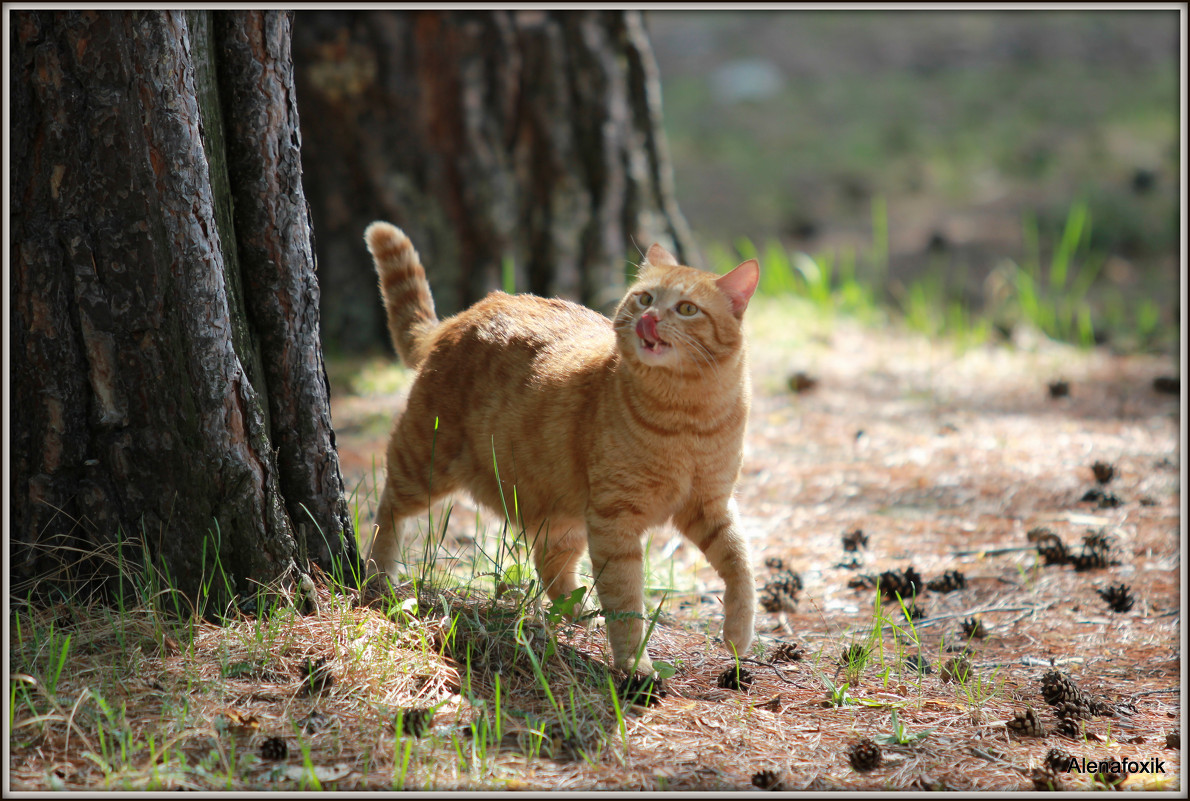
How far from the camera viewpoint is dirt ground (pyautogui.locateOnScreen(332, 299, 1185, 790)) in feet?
7.11

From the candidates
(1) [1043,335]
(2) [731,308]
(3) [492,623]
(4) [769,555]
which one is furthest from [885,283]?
(3) [492,623]

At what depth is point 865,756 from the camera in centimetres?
207

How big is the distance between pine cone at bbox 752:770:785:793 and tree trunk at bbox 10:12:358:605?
1309 mm

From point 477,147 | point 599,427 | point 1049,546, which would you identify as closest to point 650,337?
point 599,427

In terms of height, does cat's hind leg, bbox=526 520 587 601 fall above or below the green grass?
below

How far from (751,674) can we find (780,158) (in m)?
8.24

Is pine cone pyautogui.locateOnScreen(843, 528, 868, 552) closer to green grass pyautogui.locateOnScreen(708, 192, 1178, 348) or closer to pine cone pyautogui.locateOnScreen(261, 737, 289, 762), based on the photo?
pine cone pyautogui.locateOnScreen(261, 737, 289, 762)

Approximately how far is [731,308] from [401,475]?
1.24 meters

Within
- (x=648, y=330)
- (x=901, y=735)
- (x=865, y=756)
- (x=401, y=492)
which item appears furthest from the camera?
(x=401, y=492)

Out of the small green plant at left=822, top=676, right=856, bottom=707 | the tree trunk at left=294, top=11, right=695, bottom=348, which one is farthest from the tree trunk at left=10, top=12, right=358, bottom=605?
the tree trunk at left=294, top=11, right=695, bottom=348

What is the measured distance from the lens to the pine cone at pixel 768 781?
1987mm

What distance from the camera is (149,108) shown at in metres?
2.19

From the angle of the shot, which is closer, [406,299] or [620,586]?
[620,586]

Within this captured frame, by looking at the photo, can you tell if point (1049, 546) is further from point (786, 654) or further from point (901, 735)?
point (901, 735)
